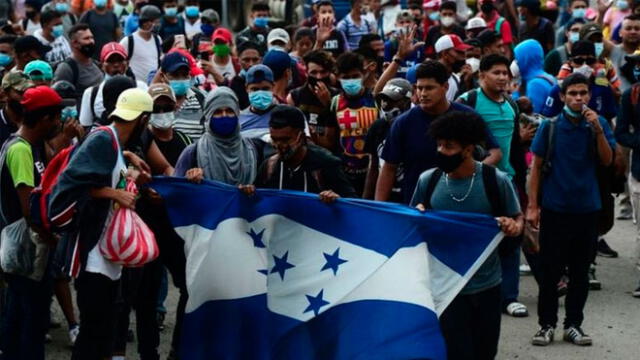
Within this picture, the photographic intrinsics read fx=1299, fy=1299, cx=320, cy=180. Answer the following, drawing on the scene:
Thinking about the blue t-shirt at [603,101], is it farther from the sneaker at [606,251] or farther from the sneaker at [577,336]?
the sneaker at [577,336]

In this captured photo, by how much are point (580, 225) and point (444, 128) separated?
2277 mm

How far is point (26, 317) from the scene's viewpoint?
25.5ft

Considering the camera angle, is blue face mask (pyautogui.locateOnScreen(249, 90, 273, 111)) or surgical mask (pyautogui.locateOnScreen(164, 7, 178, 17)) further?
surgical mask (pyautogui.locateOnScreen(164, 7, 178, 17))

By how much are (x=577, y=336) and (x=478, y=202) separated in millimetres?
2278

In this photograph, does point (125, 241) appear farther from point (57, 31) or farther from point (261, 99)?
point (57, 31)

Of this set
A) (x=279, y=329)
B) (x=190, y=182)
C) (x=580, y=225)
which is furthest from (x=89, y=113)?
(x=580, y=225)

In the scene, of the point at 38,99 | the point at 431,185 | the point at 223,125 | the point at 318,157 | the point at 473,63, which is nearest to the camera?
the point at 431,185

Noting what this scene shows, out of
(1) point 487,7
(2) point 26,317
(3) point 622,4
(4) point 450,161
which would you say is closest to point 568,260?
(4) point 450,161

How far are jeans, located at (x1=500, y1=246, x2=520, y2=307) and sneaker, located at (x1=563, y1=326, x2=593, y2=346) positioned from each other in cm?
89

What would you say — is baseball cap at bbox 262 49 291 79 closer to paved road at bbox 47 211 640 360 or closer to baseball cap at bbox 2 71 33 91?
paved road at bbox 47 211 640 360

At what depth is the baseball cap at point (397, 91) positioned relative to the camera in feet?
32.3

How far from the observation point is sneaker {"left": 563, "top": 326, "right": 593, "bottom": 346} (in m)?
9.06

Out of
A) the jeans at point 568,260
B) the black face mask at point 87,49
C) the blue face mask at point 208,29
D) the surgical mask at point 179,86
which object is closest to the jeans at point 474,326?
the jeans at point 568,260

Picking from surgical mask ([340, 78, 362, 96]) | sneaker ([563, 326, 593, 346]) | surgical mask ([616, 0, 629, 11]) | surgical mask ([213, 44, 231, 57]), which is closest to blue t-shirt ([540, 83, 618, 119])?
surgical mask ([340, 78, 362, 96])
